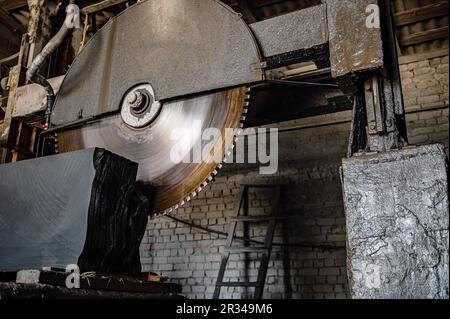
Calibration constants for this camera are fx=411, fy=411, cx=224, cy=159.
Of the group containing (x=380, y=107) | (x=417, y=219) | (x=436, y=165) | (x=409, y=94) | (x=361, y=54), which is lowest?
(x=417, y=219)

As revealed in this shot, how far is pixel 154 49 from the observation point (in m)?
2.51

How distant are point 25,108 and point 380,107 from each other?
234cm

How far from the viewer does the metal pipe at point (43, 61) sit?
2.65 metres

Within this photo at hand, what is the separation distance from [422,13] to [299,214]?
2688 mm

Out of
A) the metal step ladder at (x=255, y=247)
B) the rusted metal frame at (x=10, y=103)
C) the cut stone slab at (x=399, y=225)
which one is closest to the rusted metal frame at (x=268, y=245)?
the metal step ladder at (x=255, y=247)

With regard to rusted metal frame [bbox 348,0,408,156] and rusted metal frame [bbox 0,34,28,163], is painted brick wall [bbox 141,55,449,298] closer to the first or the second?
rusted metal frame [bbox 0,34,28,163]

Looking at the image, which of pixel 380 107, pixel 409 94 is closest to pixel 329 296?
pixel 409 94

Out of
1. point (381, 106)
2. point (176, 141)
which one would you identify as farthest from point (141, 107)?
point (381, 106)

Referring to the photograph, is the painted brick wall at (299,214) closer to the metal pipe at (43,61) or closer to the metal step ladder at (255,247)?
A: the metal step ladder at (255,247)

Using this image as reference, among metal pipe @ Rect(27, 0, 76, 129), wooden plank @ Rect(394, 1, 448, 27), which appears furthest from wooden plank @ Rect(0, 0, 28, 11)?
wooden plank @ Rect(394, 1, 448, 27)

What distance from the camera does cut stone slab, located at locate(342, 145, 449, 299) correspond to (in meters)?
1.42

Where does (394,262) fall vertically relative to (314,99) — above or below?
below

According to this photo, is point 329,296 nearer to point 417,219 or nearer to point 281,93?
point 281,93

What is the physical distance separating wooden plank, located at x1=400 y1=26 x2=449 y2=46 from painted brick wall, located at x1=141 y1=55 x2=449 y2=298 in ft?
1.01
